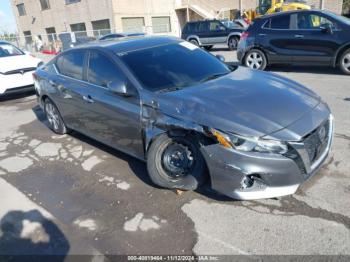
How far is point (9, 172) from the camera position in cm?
443

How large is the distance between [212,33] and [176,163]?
15.3m

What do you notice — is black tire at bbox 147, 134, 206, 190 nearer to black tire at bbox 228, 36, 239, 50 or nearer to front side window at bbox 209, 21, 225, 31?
black tire at bbox 228, 36, 239, 50

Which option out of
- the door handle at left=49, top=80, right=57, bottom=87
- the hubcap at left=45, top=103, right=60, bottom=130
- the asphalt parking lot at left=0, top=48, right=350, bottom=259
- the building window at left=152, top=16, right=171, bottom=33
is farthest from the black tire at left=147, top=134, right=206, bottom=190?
the building window at left=152, top=16, right=171, bottom=33

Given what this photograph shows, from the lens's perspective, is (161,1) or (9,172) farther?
(161,1)

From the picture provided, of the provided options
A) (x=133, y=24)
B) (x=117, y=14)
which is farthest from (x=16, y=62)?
Answer: (x=133, y=24)

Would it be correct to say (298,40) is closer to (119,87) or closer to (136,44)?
(136,44)

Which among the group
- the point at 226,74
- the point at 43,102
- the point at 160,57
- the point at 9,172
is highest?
the point at 160,57

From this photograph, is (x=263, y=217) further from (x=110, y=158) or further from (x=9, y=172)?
(x=9, y=172)

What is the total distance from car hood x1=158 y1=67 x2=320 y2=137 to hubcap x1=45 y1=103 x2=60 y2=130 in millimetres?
2901

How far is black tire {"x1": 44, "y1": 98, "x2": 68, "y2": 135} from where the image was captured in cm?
538

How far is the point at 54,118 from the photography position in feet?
18.2

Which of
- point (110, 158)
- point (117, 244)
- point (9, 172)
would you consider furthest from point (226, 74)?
point (9, 172)

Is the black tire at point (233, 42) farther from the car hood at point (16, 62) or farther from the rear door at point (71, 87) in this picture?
the rear door at point (71, 87)

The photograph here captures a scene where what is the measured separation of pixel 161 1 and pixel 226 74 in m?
29.7
